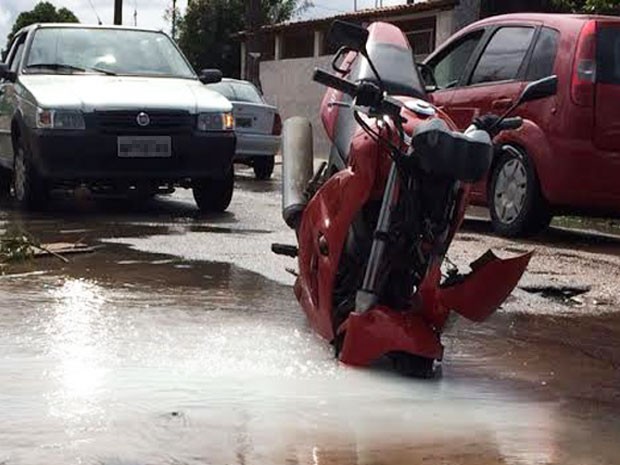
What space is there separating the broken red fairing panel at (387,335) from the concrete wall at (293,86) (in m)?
21.7

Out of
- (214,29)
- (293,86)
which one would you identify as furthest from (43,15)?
(293,86)

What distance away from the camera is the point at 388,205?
12.7ft

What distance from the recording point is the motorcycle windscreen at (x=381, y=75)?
14.7 feet

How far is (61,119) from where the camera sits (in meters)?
8.57

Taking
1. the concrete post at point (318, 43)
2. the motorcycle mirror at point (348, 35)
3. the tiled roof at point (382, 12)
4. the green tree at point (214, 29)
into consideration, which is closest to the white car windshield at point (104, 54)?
the motorcycle mirror at point (348, 35)

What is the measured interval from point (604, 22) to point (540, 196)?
1.31 metres

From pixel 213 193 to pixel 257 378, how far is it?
5.78 meters

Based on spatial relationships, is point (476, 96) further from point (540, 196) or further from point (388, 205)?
A: point (388, 205)

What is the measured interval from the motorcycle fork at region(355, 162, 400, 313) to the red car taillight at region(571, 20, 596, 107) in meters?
4.12

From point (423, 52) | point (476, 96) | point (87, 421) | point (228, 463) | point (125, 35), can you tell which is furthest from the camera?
point (423, 52)

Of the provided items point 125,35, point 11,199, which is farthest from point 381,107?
point 11,199

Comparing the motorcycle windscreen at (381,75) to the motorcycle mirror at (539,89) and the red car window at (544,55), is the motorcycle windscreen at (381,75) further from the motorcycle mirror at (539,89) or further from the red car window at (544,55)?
the red car window at (544,55)

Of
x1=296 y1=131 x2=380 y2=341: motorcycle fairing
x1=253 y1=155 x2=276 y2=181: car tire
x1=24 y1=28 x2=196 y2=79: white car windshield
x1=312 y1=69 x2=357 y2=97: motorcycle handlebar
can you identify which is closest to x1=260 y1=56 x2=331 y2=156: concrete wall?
x1=253 y1=155 x2=276 y2=181: car tire

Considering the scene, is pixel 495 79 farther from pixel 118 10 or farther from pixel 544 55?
pixel 118 10
